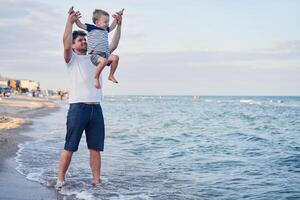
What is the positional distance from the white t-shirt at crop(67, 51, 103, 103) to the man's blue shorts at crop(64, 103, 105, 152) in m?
0.09

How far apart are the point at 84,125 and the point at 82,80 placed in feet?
1.72

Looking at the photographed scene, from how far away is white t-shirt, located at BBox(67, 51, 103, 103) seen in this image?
5191mm

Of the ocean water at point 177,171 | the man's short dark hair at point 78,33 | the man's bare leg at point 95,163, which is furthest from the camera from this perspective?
the ocean water at point 177,171

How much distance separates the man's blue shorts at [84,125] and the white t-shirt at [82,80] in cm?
9

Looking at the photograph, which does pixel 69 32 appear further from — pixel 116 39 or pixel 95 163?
pixel 95 163

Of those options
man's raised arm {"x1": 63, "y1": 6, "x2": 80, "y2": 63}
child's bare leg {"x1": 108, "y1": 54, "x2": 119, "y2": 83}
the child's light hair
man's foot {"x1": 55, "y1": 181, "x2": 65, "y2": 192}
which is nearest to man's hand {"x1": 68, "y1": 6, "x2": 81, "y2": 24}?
man's raised arm {"x1": 63, "y1": 6, "x2": 80, "y2": 63}

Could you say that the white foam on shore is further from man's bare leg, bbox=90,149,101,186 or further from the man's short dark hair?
the man's short dark hair

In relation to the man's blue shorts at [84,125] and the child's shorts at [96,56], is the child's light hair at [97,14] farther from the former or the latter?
the man's blue shorts at [84,125]

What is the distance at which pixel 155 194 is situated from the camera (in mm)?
5484

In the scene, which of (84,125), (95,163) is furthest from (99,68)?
(95,163)

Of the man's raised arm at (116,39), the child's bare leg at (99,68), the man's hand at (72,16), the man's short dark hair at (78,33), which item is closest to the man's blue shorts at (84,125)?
the child's bare leg at (99,68)

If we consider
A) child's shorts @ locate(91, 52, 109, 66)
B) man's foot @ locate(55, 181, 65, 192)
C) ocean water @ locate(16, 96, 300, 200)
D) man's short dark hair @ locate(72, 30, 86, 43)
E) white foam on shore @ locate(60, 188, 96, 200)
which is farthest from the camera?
ocean water @ locate(16, 96, 300, 200)

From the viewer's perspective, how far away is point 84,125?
207 inches

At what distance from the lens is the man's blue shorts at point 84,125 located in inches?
204
